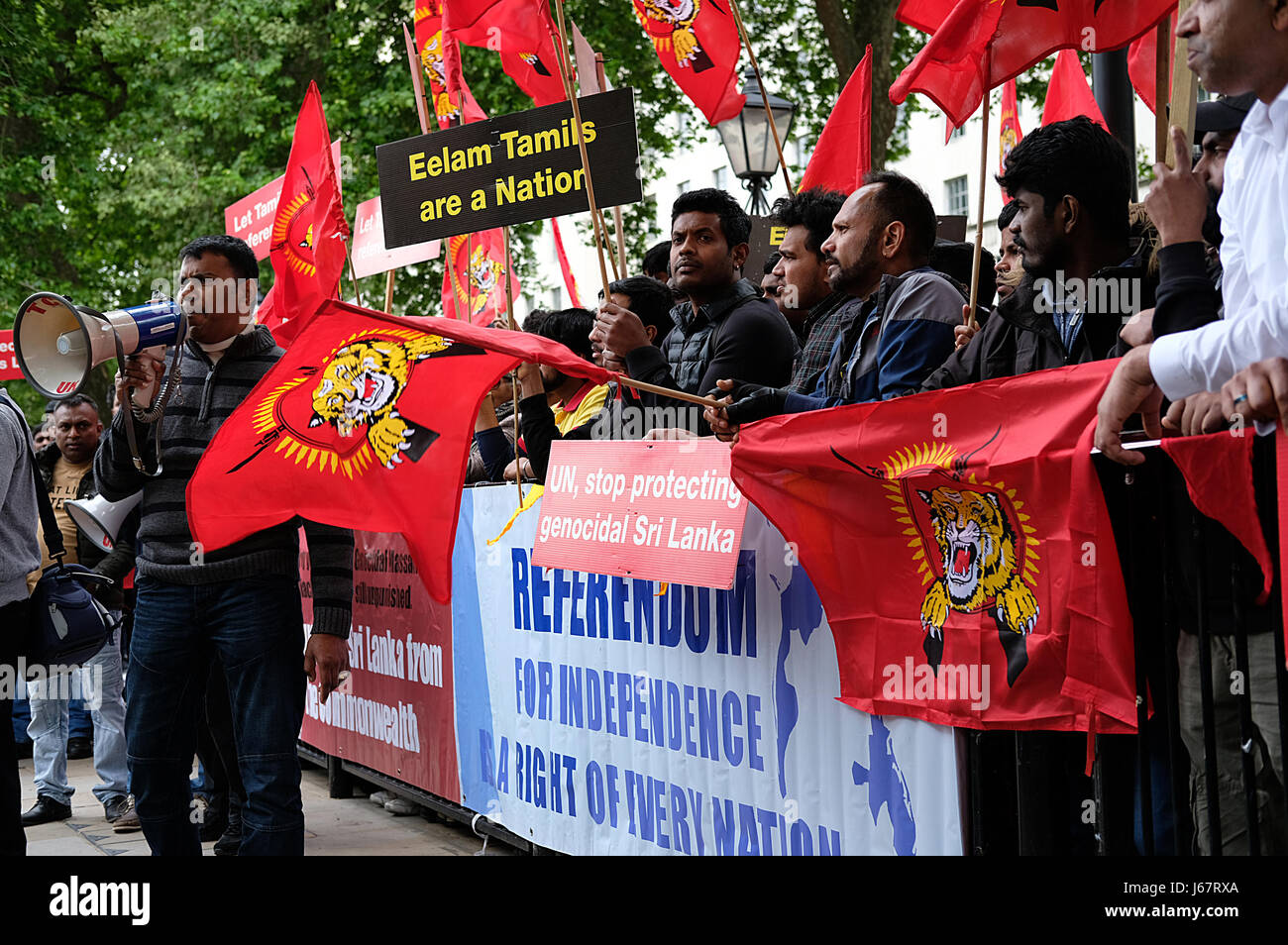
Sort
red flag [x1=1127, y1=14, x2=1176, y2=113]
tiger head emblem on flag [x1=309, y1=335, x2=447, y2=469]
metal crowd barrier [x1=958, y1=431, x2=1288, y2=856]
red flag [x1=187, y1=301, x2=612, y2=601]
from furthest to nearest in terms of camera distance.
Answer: red flag [x1=1127, y1=14, x2=1176, y2=113] < tiger head emblem on flag [x1=309, y1=335, x2=447, y2=469] < red flag [x1=187, y1=301, x2=612, y2=601] < metal crowd barrier [x1=958, y1=431, x2=1288, y2=856]

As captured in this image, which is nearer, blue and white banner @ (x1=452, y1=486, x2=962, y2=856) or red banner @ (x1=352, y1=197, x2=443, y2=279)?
blue and white banner @ (x1=452, y1=486, x2=962, y2=856)

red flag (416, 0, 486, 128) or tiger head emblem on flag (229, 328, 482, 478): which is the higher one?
red flag (416, 0, 486, 128)

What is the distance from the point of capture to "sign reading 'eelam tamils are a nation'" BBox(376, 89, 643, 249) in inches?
184

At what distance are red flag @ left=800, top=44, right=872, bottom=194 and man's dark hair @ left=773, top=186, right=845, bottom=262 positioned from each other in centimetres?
145

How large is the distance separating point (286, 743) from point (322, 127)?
4.30m

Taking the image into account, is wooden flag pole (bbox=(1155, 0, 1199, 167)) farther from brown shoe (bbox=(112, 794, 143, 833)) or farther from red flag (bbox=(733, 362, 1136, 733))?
brown shoe (bbox=(112, 794, 143, 833))

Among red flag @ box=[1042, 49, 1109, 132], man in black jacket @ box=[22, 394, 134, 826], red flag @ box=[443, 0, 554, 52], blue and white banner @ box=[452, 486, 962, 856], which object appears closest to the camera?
blue and white banner @ box=[452, 486, 962, 856]

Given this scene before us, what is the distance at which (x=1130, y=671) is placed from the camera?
2877mm

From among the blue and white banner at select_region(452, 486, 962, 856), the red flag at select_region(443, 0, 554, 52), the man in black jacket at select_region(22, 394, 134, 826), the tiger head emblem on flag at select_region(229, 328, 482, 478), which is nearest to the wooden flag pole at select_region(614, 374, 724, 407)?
the blue and white banner at select_region(452, 486, 962, 856)

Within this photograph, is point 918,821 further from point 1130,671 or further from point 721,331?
point 721,331

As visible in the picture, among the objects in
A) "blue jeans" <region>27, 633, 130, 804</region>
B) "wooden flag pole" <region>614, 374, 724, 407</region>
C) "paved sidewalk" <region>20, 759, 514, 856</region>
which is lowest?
"paved sidewalk" <region>20, 759, 514, 856</region>

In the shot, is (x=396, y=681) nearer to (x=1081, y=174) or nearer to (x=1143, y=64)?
(x=1081, y=174)
